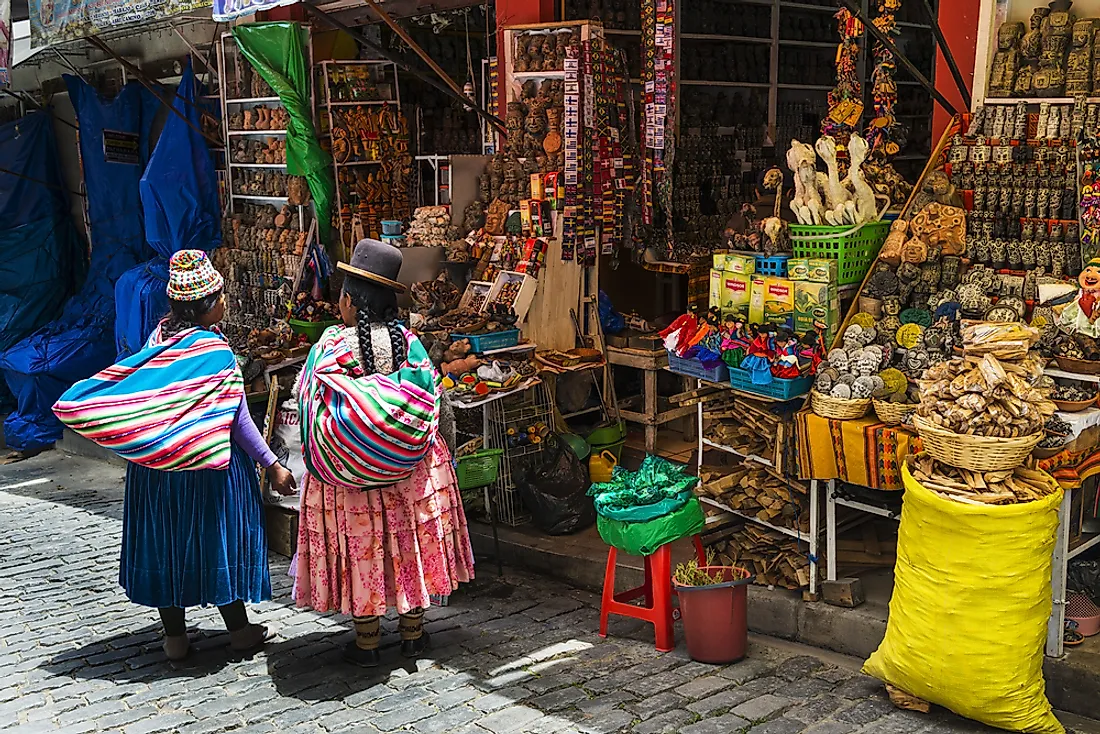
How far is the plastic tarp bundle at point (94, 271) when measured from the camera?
1098 cm

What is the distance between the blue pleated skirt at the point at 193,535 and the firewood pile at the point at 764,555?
2.27 m

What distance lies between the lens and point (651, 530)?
5180mm

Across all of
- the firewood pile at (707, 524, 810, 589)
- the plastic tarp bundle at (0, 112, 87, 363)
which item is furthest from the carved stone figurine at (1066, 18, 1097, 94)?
the plastic tarp bundle at (0, 112, 87, 363)

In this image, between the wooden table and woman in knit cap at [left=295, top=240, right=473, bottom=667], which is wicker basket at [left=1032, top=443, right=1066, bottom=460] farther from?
the wooden table

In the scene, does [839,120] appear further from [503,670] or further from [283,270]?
[283,270]

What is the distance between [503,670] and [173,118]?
706cm

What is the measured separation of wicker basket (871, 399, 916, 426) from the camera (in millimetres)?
4914

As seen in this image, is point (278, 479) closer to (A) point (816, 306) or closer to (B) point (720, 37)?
(A) point (816, 306)

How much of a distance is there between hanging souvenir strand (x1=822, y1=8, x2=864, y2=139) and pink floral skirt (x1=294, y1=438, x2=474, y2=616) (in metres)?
3.00

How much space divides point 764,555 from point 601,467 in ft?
5.98

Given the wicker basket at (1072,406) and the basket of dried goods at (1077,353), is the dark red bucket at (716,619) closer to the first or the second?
the wicker basket at (1072,406)

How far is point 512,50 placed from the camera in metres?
7.82

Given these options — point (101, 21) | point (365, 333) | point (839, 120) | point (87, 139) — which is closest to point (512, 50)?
point (839, 120)

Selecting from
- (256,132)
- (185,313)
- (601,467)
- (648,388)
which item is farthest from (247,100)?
(185,313)
